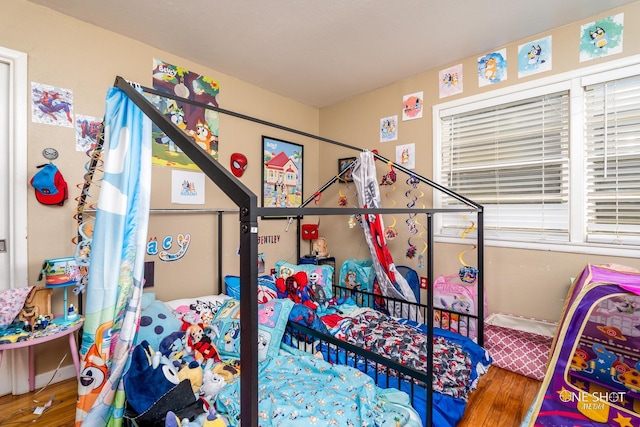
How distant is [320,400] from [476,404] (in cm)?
101

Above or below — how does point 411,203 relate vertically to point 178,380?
above

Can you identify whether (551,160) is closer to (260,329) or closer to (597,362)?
(597,362)

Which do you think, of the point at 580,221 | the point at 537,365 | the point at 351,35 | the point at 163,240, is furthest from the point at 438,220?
the point at 163,240

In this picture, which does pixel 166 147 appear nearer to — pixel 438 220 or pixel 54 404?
pixel 54 404

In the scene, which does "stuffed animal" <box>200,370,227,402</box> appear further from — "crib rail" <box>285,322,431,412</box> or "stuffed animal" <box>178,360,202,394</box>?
"crib rail" <box>285,322,431,412</box>

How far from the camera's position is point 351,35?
206 cm

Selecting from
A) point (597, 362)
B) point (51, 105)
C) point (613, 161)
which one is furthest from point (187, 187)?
point (613, 161)

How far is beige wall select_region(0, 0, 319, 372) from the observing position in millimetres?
1754

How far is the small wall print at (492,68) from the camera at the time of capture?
7.24 ft

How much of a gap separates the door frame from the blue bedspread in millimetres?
1471

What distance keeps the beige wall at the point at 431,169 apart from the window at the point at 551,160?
78 mm

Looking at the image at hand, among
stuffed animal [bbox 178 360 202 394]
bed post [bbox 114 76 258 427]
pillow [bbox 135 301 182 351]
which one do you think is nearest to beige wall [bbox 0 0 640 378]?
pillow [bbox 135 301 182 351]

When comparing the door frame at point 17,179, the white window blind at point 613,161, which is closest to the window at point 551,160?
the white window blind at point 613,161

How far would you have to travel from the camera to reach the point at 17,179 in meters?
1.70
